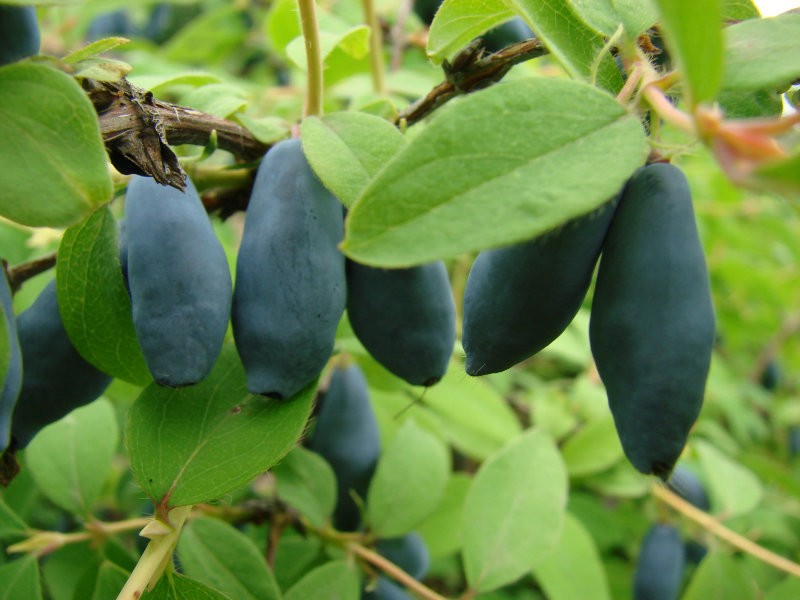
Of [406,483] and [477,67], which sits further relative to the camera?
[406,483]

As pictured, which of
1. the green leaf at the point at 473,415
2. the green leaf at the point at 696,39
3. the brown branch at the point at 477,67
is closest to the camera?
the green leaf at the point at 696,39

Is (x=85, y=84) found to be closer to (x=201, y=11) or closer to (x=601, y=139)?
(x=601, y=139)

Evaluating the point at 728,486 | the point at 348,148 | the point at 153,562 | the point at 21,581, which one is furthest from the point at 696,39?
the point at 728,486

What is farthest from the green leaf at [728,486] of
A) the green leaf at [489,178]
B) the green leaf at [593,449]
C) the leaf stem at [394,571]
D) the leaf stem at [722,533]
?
the green leaf at [489,178]

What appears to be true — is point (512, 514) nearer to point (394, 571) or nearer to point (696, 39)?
point (394, 571)

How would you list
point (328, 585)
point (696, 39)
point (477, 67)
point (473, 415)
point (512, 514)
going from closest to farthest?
1. point (696, 39)
2. point (477, 67)
3. point (328, 585)
4. point (512, 514)
5. point (473, 415)

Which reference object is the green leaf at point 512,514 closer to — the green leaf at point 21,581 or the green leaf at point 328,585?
the green leaf at point 328,585

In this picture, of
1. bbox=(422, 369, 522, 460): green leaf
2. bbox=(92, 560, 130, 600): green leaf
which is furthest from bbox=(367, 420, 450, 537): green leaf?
bbox=(92, 560, 130, 600): green leaf
